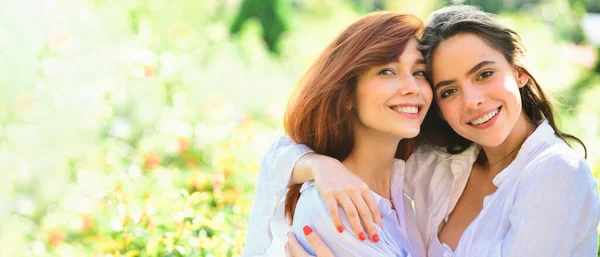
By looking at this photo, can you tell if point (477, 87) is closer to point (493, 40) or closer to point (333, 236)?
point (493, 40)

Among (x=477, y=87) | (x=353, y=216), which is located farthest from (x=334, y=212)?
(x=477, y=87)

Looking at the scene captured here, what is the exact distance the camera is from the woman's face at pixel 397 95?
2.53m

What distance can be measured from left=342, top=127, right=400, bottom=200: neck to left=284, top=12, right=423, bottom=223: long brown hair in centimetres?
4

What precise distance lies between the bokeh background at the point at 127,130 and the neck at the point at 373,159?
2.70 ft

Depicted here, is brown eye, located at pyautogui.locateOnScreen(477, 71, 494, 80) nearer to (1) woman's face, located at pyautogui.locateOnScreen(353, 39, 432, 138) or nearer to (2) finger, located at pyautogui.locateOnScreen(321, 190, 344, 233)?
(1) woman's face, located at pyautogui.locateOnScreen(353, 39, 432, 138)

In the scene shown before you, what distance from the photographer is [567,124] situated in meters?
5.38

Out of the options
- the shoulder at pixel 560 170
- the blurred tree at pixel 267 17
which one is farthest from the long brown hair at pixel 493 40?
the blurred tree at pixel 267 17

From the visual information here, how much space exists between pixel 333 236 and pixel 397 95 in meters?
0.52

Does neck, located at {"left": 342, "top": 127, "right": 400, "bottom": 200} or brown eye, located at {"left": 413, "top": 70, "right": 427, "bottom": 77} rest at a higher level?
brown eye, located at {"left": 413, "top": 70, "right": 427, "bottom": 77}

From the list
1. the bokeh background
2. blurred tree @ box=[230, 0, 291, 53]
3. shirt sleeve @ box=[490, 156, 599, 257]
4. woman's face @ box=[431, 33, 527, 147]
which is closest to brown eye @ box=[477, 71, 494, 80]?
woman's face @ box=[431, 33, 527, 147]

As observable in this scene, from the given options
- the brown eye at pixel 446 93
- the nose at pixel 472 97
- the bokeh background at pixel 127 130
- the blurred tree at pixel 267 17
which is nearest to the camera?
the nose at pixel 472 97

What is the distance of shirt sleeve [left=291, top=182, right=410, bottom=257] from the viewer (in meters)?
Answer: 2.36

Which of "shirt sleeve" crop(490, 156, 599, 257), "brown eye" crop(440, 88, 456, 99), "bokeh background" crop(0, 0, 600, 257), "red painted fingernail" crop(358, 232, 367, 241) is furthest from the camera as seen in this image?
"bokeh background" crop(0, 0, 600, 257)

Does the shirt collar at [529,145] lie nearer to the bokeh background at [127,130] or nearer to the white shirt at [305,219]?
the white shirt at [305,219]
